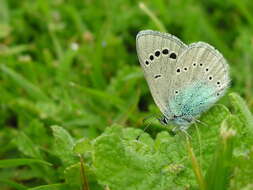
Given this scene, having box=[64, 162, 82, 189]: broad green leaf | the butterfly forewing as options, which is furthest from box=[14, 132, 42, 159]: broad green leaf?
the butterfly forewing

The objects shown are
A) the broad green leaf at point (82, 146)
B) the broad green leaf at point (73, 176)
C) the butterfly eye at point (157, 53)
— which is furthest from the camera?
the butterfly eye at point (157, 53)

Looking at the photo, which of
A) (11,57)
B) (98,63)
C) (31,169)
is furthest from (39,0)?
(31,169)

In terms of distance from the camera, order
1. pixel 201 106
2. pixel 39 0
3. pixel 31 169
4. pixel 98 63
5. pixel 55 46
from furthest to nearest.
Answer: pixel 39 0
pixel 55 46
pixel 98 63
pixel 31 169
pixel 201 106

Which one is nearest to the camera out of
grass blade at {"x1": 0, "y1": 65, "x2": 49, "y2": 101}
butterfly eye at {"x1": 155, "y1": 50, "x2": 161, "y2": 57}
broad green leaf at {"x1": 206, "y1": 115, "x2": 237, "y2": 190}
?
broad green leaf at {"x1": 206, "y1": 115, "x2": 237, "y2": 190}

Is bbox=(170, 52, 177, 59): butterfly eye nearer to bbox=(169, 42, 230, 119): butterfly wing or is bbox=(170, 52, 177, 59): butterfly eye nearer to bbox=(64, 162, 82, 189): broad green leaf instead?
bbox=(169, 42, 230, 119): butterfly wing

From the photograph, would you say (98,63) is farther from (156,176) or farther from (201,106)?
(156,176)

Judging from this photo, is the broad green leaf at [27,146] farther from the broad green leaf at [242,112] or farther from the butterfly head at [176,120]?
the broad green leaf at [242,112]

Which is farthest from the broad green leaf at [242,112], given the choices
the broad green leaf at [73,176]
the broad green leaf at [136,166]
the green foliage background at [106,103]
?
the broad green leaf at [73,176]
